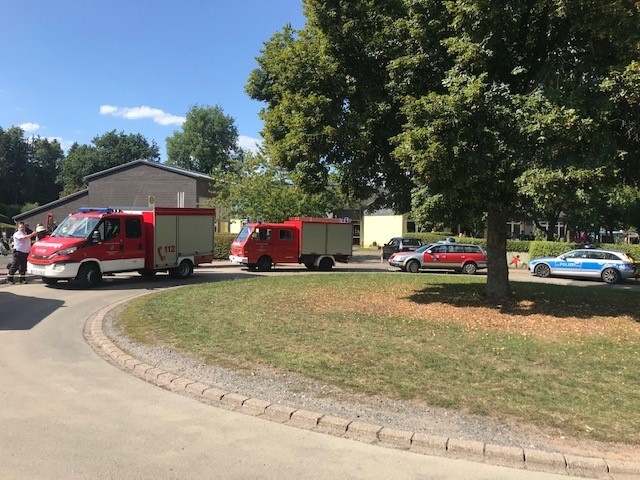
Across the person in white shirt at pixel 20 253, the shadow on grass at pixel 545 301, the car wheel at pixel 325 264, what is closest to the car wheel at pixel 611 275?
→ the shadow on grass at pixel 545 301

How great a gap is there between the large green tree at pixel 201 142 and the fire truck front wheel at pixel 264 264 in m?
60.2

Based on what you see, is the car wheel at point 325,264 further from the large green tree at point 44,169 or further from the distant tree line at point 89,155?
the large green tree at point 44,169

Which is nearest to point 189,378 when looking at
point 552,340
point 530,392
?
point 530,392

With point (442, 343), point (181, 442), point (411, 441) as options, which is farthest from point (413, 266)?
point (181, 442)

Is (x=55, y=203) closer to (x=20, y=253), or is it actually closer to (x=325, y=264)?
(x=325, y=264)

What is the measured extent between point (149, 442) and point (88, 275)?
506 inches

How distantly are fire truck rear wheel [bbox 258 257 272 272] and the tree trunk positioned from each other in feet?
47.0

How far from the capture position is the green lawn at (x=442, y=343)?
5.55 m

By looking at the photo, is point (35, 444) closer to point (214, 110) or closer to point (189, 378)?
point (189, 378)

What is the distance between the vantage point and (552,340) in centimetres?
837

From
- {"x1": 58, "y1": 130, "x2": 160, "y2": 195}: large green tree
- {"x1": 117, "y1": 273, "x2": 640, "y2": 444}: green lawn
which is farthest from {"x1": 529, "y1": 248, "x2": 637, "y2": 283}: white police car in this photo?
{"x1": 58, "y1": 130, "x2": 160, "y2": 195}: large green tree

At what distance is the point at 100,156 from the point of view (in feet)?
284

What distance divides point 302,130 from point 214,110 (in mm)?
79357

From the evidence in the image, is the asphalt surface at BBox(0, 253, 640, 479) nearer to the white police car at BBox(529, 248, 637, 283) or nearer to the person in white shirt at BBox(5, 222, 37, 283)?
the person in white shirt at BBox(5, 222, 37, 283)
